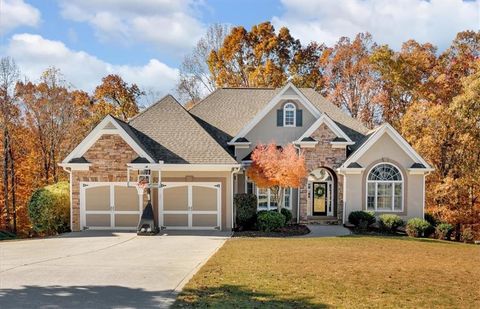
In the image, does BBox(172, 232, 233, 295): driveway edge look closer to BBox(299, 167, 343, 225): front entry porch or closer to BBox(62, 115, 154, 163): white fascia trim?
BBox(62, 115, 154, 163): white fascia trim

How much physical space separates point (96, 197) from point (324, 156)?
12.1m

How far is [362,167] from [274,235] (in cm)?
680

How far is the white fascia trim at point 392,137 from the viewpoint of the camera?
24500mm

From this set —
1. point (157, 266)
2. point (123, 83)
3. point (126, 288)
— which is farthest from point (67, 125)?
point (126, 288)

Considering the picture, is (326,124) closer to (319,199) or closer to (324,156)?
(324,156)

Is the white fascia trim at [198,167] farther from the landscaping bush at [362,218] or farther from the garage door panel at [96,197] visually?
the landscaping bush at [362,218]

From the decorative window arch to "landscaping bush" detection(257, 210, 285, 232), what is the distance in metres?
6.69

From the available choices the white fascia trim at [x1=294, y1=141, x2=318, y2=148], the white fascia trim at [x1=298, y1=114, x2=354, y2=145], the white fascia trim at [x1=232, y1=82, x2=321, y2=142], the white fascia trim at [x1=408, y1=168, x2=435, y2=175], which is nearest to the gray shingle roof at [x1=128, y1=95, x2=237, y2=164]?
the white fascia trim at [x1=232, y1=82, x2=321, y2=142]

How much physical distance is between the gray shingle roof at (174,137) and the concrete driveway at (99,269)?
4.24 metres

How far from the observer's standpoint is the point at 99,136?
21.5 meters

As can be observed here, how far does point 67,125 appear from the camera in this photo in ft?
113

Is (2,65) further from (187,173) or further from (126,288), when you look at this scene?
(126,288)

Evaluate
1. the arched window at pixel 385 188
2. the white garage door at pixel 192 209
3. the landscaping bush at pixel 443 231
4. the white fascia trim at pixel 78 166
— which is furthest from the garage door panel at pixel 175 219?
the landscaping bush at pixel 443 231

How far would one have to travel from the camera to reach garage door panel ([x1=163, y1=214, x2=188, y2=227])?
22234 mm
